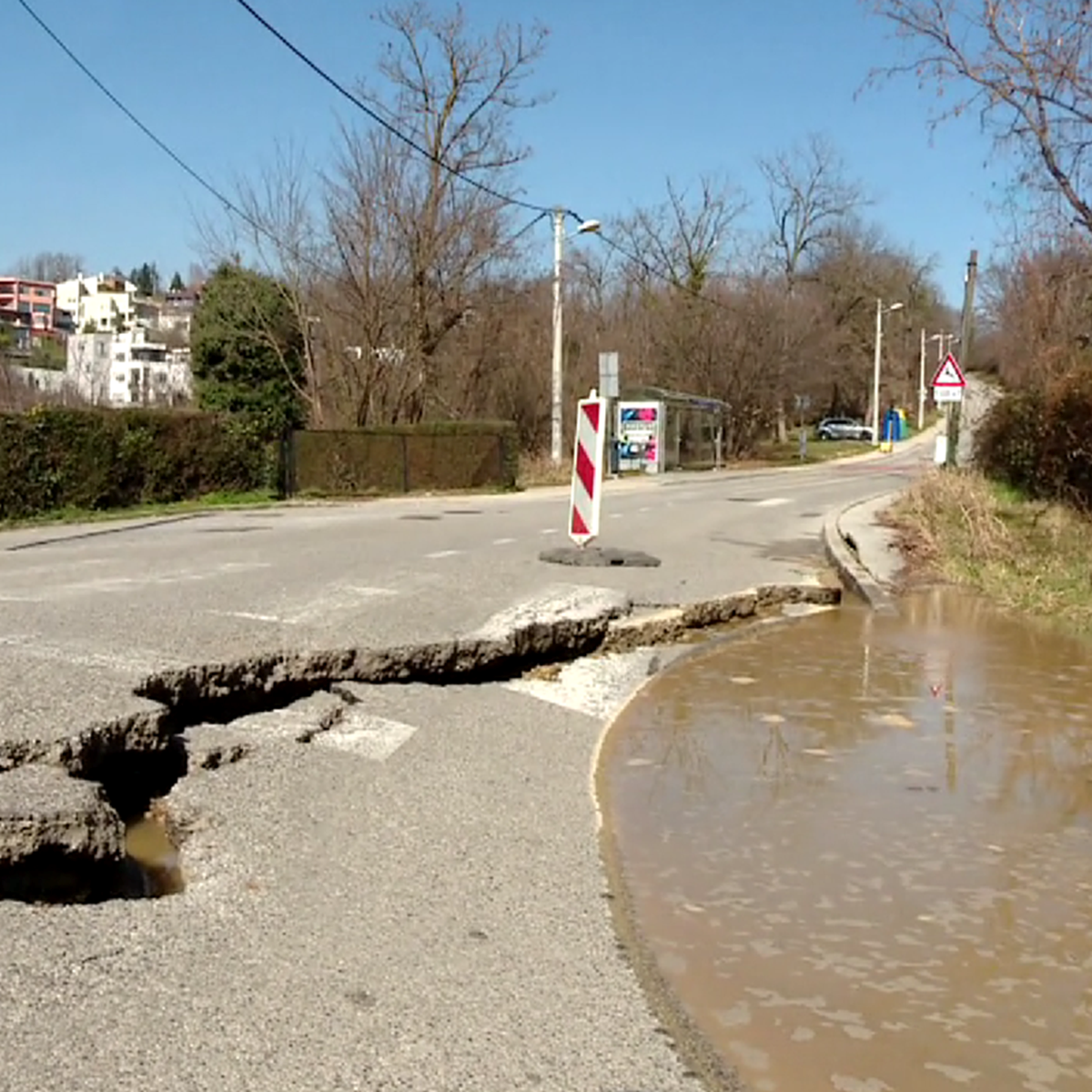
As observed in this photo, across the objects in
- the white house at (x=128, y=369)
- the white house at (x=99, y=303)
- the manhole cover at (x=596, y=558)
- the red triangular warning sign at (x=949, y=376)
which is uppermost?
the white house at (x=99, y=303)

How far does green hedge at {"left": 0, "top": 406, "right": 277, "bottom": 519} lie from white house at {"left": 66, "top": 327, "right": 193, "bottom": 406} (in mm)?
15280

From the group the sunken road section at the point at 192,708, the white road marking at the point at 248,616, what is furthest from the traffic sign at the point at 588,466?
the white road marking at the point at 248,616

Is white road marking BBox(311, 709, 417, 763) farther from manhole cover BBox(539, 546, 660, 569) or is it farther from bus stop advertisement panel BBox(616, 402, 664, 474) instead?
bus stop advertisement panel BBox(616, 402, 664, 474)

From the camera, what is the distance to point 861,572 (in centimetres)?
1386

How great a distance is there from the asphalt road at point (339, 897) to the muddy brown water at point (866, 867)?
0.31 metres

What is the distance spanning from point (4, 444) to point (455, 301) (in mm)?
15961


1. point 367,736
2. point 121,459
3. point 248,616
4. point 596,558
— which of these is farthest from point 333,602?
point 121,459

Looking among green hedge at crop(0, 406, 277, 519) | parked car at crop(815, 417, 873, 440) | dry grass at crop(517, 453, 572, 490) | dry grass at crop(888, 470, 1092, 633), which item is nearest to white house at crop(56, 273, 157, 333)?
parked car at crop(815, 417, 873, 440)

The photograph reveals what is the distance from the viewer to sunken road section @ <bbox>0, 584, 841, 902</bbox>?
14.0 ft

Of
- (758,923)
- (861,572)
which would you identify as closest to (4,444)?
(861,572)

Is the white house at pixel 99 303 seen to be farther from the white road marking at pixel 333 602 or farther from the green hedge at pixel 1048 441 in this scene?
the white road marking at pixel 333 602

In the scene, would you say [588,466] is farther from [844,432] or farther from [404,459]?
[844,432]

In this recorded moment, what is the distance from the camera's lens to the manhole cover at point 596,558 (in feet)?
40.8

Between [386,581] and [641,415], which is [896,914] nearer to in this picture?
[386,581]
